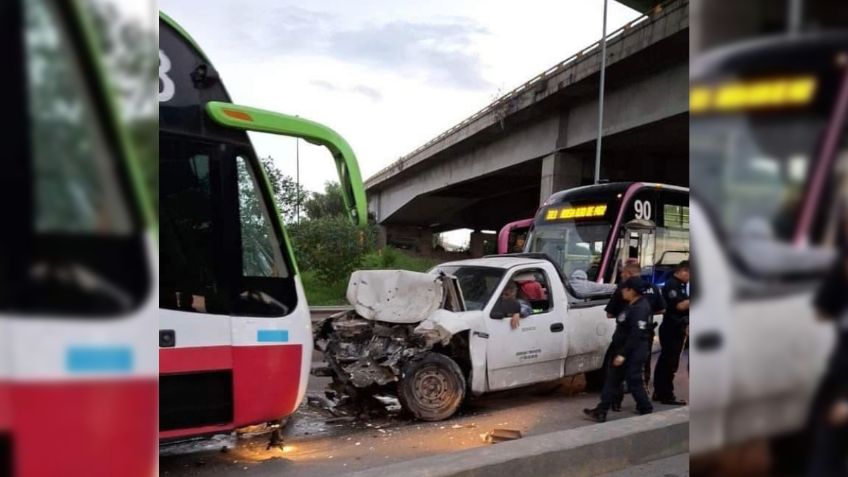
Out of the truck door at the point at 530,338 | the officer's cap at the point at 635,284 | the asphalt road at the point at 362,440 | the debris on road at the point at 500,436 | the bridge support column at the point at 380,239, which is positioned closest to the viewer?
the asphalt road at the point at 362,440

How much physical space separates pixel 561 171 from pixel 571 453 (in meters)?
20.6

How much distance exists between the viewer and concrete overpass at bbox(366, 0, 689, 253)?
1798cm

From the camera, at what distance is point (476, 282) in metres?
7.95

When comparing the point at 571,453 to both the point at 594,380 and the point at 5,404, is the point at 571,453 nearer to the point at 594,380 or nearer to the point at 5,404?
the point at 594,380

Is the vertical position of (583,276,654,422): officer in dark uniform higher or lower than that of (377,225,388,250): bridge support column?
lower

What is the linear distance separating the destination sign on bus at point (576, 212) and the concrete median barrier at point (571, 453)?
704cm

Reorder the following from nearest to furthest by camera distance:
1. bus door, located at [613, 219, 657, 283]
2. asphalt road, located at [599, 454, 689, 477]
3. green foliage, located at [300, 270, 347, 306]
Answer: asphalt road, located at [599, 454, 689, 477] → bus door, located at [613, 219, 657, 283] → green foliage, located at [300, 270, 347, 306]

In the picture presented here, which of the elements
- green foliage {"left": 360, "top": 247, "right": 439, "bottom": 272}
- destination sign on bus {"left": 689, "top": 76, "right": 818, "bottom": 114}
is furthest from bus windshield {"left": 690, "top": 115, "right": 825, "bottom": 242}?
green foliage {"left": 360, "top": 247, "right": 439, "bottom": 272}

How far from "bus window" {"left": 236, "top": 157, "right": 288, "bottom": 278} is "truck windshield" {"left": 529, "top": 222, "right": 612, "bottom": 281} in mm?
8212

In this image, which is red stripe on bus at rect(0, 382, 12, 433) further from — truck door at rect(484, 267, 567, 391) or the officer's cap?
the officer's cap

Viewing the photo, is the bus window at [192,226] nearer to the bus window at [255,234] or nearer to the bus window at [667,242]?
the bus window at [255,234]

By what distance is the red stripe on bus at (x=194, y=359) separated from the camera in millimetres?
4078

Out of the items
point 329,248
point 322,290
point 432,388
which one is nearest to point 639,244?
point 432,388

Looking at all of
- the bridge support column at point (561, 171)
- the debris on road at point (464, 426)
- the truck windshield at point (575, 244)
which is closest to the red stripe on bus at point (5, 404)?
the debris on road at point (464, 426)
